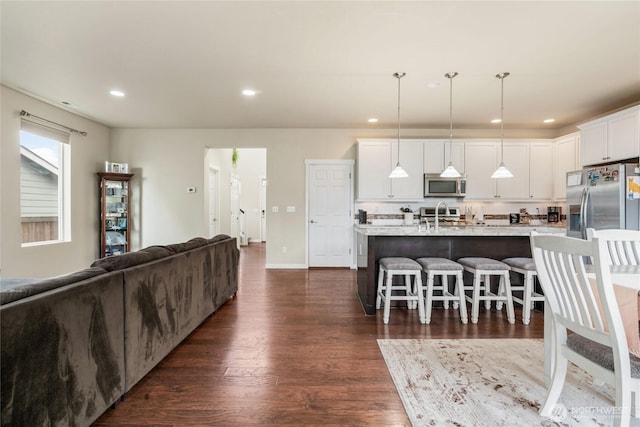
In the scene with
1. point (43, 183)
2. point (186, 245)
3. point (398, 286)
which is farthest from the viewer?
point (43, 183)

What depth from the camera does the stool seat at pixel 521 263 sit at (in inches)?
120

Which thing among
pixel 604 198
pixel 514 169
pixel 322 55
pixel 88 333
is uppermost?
pixel 322 55

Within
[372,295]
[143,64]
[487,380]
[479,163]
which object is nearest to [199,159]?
[143,64]

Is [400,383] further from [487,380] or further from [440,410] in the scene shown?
[487,380]

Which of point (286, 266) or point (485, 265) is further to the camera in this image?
point (286, 266)

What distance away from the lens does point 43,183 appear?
4492mm

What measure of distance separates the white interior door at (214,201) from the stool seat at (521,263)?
211 inches

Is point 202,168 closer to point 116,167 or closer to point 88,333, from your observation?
point 116,167

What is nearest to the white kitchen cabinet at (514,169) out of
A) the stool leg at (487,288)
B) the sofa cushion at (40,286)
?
the stool leg at (487,288)

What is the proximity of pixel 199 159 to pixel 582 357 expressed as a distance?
19.3ft

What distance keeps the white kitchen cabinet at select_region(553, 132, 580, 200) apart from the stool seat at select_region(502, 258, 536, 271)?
265 cm

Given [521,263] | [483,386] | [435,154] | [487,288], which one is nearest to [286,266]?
[435,154]

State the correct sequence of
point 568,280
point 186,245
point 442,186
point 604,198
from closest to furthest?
point 568,280 < point 186,245 < point 604,198 < point 442,186

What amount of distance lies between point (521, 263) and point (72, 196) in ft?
A: 21.0
